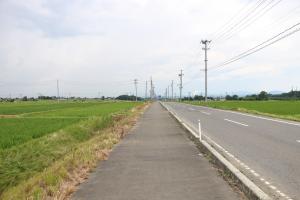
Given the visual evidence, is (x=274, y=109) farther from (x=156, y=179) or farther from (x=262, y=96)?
(x=262, y=96)

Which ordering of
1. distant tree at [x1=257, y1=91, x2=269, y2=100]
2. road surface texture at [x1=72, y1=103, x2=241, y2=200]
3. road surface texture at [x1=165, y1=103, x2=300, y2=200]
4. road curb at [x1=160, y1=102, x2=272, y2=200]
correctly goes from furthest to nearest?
distant tree at [x1=257, y1=91, x2=269, y2=100] → road surface texture at [x1=165, y1=103, x2=300, y2=200] → road surface texture at [x1=72, y1=103, x2=241, y2=200] → road curb at [x1=160, y1=102, x2=272, y2=200]

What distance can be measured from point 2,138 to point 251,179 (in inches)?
529

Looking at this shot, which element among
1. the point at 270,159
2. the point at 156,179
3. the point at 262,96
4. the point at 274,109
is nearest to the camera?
the point at 156,179

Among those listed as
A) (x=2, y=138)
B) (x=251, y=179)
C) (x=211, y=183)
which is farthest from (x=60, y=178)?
(x=2, y=138)

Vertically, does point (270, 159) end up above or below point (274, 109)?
below

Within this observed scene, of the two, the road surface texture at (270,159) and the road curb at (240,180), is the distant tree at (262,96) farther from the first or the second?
the road curb at (240,180)

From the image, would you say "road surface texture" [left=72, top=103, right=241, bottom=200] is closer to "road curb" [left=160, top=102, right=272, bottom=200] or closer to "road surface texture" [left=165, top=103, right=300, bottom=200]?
"road curb" [left=160, top=102, right=272, bottom=200]

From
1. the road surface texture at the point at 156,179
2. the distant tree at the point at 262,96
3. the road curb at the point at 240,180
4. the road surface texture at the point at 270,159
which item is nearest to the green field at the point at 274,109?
the road surface texture at the point at 270,159

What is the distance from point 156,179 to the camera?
8516mm

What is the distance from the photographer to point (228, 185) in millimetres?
7809

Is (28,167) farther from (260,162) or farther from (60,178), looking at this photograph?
(260,162)

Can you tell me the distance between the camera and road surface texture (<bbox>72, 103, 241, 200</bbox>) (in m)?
7.14

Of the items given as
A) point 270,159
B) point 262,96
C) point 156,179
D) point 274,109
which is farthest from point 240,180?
point 262,96

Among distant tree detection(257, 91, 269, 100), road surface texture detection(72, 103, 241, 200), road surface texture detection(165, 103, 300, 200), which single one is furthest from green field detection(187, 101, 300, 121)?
distant tree detection(257, 91, 269, 100)
